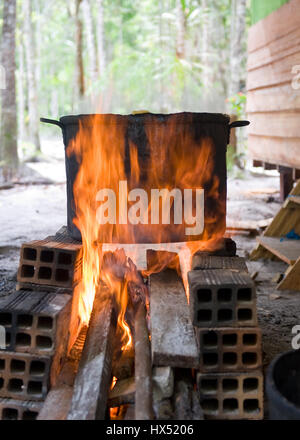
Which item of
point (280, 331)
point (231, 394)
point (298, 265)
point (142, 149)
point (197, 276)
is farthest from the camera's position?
point (298, 265)

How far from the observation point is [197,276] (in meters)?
2.29

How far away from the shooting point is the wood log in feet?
6.31

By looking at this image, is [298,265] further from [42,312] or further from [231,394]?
[42,312]

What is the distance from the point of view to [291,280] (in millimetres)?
4109

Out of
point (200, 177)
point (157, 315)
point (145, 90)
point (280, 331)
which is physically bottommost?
point (280, 331)

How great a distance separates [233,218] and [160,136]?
14.4 ft

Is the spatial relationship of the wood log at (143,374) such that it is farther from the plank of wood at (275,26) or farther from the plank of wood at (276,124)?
the plank of wood at (275,26)

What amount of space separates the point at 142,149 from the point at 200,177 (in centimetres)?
40

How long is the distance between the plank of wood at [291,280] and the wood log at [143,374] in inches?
76.2

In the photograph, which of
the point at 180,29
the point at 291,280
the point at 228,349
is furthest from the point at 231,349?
the point at 180,29

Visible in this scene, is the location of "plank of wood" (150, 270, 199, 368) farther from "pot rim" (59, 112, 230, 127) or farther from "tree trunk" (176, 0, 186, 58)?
"tree trunk" (176, 0, 186, 58)

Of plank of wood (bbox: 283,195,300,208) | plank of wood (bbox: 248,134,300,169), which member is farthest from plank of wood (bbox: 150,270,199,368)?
plank of wood (bbox: 248,134,300,169)
